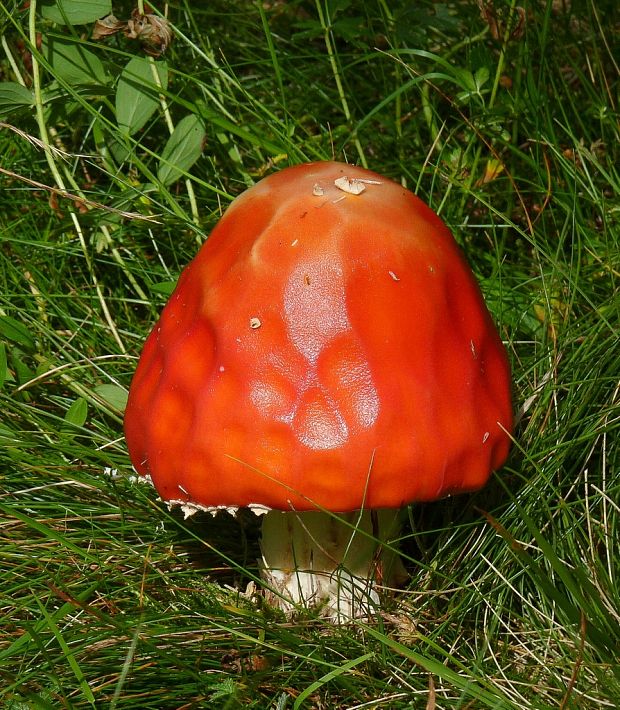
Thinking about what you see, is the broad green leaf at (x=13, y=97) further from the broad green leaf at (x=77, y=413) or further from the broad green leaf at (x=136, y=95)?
the broad green leaf at (x=77, y=413)

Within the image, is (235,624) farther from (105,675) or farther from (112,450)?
(112,450)

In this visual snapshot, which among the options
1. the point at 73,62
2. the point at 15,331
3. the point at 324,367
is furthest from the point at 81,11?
the point at 324,367

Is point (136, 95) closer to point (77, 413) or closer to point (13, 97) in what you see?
point (13, 97)

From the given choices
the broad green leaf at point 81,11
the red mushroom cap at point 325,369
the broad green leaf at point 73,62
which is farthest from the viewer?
the broad green leaf at point 73,62

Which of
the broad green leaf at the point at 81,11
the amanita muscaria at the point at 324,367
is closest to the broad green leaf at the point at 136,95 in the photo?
the broad green leaf at the point at 81,11

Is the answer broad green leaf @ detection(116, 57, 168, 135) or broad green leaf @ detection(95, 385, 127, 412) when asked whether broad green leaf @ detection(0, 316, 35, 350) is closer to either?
broad green leaf @ detection(95, 385, 127, 412)

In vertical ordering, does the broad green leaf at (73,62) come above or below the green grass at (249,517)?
above

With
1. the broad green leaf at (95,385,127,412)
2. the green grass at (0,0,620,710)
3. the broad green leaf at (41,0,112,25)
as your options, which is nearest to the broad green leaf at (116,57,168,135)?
the green grass at (0,0,620,710)
